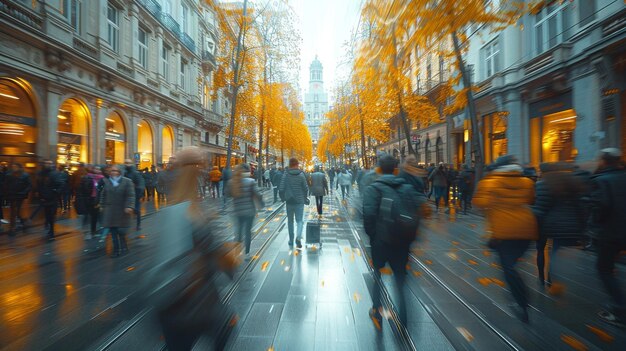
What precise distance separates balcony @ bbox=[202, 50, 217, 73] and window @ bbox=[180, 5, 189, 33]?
133 inches

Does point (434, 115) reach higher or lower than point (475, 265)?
higher

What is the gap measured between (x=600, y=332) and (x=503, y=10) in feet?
24.6

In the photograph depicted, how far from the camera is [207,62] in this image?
33.8m

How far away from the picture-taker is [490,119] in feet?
73.9

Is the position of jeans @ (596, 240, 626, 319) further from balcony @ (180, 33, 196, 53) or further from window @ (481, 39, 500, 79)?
balcony @ (180, 33, 196, 53)

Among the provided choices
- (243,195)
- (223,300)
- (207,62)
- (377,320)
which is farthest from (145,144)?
(377,320)

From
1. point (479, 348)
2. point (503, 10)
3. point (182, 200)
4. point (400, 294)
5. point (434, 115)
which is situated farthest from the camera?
point (434, 115)

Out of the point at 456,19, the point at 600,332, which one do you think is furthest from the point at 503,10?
the point at 600,332

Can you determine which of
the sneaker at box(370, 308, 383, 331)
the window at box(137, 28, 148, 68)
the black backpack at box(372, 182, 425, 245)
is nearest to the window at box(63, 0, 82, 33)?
the window at box(137, 28, 148, 68)

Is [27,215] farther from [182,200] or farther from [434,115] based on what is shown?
[434,115]

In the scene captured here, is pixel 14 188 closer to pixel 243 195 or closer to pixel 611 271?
pixel 243 195

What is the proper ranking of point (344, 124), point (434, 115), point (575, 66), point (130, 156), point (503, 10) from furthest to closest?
point (344, 124), point (130, 156), point (434, 115), point (575, 66), point (503, 10)

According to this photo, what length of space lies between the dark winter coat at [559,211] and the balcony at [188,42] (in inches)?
1178

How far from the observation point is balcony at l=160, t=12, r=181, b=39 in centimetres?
2562
